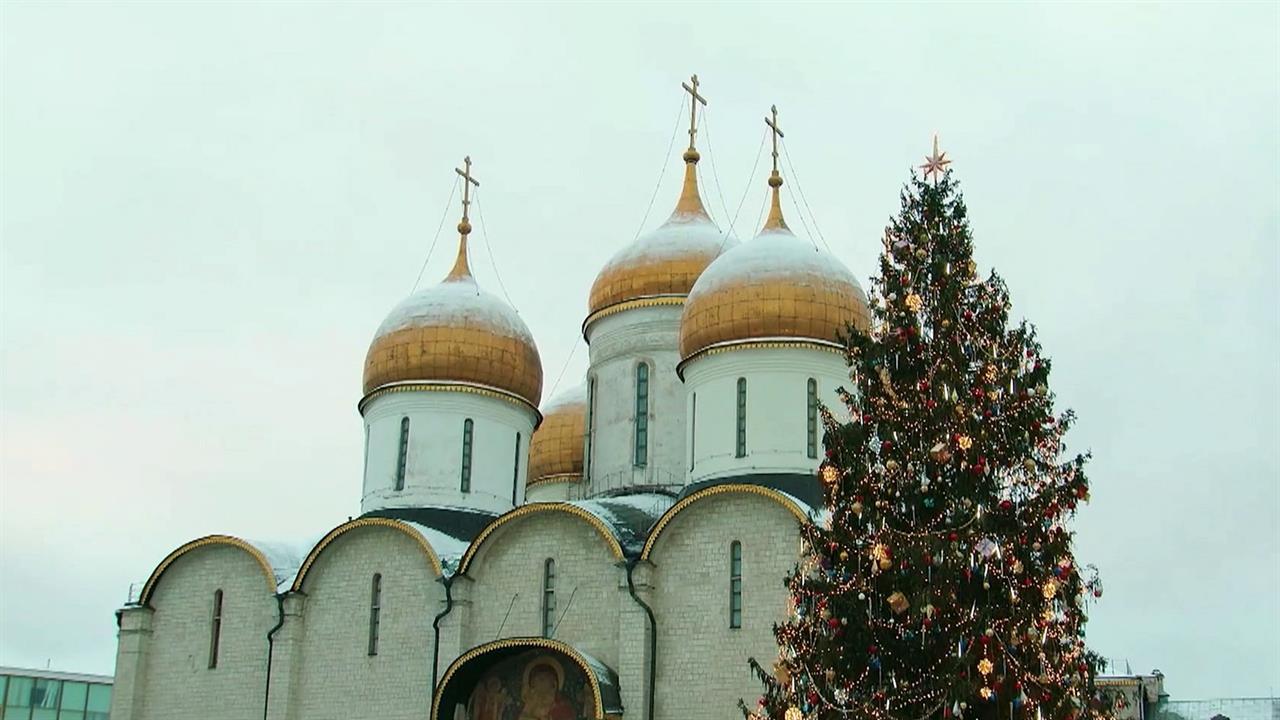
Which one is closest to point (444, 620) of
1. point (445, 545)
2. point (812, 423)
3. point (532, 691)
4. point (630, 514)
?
point (445, 545)

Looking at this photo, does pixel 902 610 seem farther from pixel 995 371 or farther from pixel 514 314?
pixel 514 314

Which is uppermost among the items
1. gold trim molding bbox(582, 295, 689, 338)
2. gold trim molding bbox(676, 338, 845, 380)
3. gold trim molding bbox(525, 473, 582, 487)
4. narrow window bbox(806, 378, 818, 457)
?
gold trim molding bbox(582, 295, 689, 338)

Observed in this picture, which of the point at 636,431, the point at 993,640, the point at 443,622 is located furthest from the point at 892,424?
the point at 636,431

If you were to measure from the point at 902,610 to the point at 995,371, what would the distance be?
173 centimetres

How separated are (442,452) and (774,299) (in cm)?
493

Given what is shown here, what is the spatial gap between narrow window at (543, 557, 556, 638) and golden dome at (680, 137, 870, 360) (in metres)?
3.07

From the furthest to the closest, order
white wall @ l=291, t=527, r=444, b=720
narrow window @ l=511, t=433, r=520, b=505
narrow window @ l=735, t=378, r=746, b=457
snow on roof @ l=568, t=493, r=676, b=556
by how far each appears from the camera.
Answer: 1. narrow window @ l=511, t=433, r=520, b=505
2. white wall @ l=291, t=527, r=444, b=720
3. narrow window @ l=735, t=378, r=746, b=457
4. snow on roof @ l=568, t=493, r=676, b=556

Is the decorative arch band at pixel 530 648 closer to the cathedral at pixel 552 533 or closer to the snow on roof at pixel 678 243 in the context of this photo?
the cathedral at pixel 552 533

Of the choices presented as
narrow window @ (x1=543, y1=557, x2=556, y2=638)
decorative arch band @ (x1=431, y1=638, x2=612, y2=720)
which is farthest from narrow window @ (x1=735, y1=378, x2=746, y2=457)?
decorative arch band @ (x1=431, y1=638, x2=612, y2=720)

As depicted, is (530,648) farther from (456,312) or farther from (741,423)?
(456,312)

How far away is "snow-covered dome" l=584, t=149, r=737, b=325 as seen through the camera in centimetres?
2156

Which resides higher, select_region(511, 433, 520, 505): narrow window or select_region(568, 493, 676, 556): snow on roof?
select_region(511, 433, 520, 505): narrow window

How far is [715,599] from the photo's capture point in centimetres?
1708

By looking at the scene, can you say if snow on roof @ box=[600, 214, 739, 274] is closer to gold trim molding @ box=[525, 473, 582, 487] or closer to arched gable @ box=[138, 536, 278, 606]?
gold trim molding @ box=[525, 473, 582, 487]
